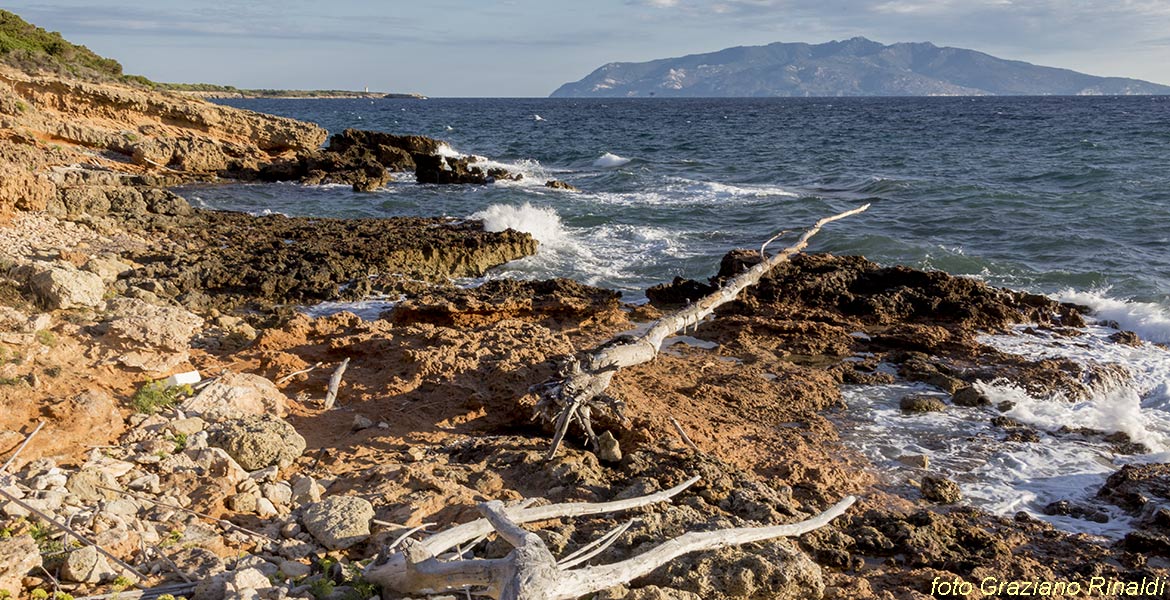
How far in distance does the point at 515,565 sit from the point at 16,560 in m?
2.12

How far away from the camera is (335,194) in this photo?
22047 millimetres

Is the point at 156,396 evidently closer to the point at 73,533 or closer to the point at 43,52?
the point at 73,533

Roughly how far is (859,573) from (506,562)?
247 cm

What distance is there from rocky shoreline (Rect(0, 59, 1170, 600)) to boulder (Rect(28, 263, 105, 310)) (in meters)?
0.03

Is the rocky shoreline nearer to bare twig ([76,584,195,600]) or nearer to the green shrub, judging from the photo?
bare twig ([76,584,195,600])

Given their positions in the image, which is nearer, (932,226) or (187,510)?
(187,510)

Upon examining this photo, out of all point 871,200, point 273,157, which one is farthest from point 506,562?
point 273,157

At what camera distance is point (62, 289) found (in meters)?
7.48

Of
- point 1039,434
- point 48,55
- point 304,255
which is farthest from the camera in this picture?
point 48,55

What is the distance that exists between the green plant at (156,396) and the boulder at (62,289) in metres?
2.42

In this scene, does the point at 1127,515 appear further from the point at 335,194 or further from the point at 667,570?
the point at 335,194

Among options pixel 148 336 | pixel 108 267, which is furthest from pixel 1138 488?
pixel 108 267

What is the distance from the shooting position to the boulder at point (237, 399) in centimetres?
547

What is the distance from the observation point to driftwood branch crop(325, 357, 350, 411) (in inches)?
250
